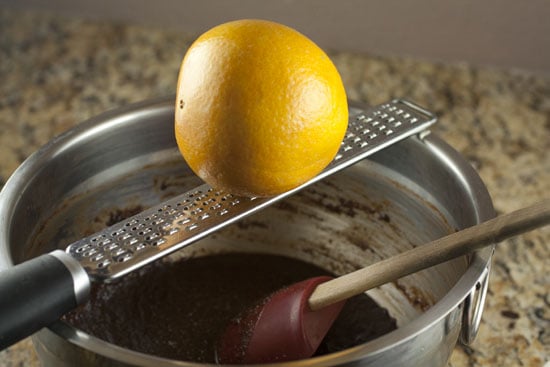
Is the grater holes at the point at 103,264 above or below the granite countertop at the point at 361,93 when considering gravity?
above

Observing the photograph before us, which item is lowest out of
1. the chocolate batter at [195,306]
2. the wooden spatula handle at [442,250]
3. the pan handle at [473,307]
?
the chocolate batter at [195,306]

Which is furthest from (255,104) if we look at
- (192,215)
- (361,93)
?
(361,93)

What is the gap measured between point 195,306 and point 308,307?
0.15 m

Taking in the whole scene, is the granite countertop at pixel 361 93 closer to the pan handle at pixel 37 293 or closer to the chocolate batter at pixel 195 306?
the chocolate batter at pixel 195 306

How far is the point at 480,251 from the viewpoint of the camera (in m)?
0.62

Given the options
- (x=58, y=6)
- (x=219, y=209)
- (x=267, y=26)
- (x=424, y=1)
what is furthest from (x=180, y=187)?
(x=58, y=6)

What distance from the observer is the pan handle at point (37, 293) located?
0.54 metres

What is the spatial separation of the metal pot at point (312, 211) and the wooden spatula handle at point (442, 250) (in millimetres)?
25

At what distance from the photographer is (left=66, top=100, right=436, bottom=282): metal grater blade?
2.03 ft

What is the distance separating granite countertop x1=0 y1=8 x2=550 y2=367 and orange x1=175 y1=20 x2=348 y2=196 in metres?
0.36

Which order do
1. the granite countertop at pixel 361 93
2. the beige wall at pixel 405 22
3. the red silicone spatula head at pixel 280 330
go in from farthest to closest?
the beige wall at pixel 405 22
the granite countertop at pixel 361 93
the red silicone spatula head at pixel 280 330

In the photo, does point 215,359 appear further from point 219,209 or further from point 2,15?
point 2,15

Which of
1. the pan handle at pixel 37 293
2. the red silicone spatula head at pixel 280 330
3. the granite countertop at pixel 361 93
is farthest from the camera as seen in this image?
the granite countertop at pixel 361 93

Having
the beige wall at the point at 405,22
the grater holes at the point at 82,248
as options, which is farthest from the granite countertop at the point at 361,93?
the grater holes at the point at 82,248
